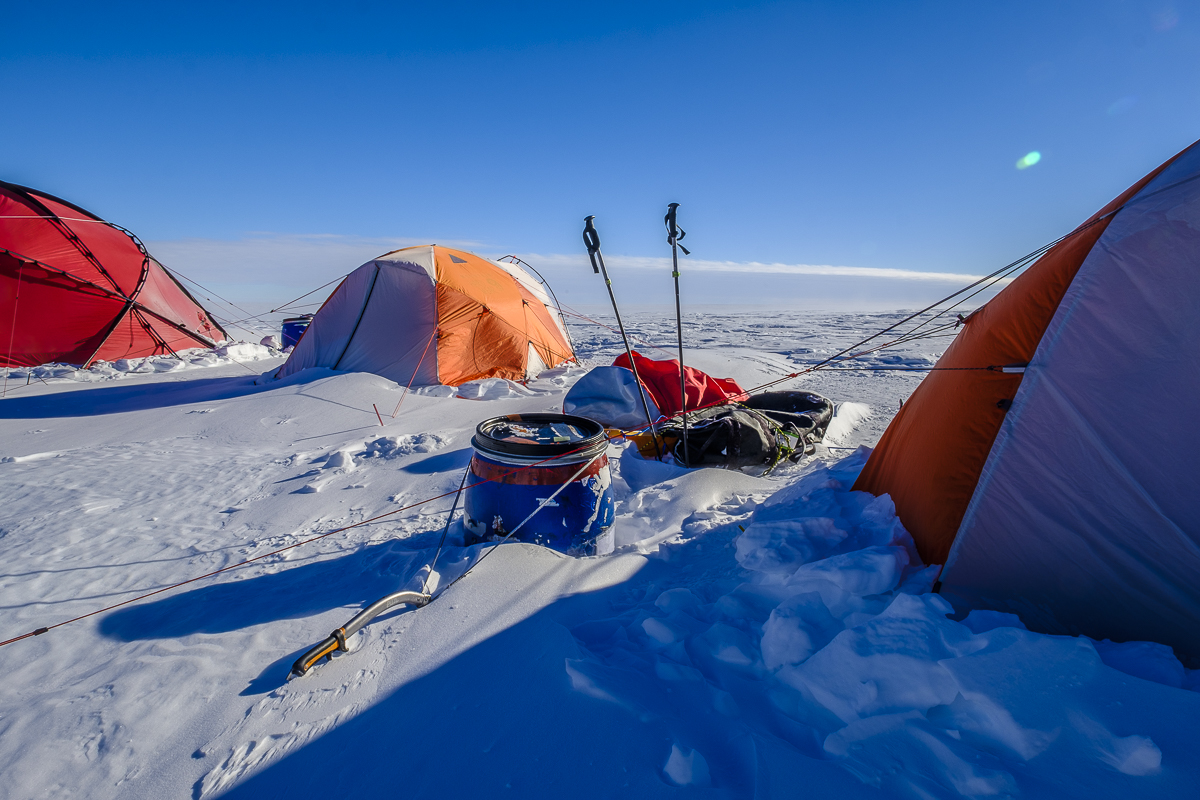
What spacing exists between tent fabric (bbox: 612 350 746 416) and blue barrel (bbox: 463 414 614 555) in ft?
9.67

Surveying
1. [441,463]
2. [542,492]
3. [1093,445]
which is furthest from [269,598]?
[1093,445]

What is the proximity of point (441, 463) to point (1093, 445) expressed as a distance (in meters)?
4.17

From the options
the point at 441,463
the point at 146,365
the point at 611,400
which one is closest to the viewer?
the point at 441,463

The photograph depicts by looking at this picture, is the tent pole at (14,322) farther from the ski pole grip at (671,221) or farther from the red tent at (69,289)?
the ski pole grip at (671,221)

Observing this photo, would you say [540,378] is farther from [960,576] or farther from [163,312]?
[163,312]

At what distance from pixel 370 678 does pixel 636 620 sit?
1030 millimetres

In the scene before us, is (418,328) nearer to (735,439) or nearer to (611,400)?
(611,400)

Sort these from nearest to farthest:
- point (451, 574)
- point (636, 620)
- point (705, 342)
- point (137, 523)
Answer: point (636, 620) < point (451, 574) < point (137, 523) < point (705, 342)

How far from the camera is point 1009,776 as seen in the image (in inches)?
54.7

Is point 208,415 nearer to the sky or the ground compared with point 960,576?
nearer to the sky

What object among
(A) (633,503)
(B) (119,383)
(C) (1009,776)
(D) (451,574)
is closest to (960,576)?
(C) (1009,776)

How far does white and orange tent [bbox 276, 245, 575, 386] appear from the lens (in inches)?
313

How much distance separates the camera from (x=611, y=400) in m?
5.92

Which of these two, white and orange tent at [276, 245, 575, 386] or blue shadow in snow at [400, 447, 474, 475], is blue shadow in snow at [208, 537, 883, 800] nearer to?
blue shadow in snow at [400, 447, 474, 475]
